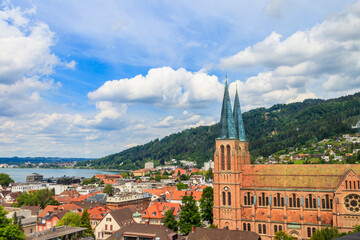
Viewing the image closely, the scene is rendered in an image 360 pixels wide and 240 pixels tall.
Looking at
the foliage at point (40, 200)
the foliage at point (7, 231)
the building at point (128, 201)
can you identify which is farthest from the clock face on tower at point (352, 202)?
the foliage at point (40, 200)

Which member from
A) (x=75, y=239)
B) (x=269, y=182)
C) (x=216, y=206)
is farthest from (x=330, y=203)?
(x=75, y=239)

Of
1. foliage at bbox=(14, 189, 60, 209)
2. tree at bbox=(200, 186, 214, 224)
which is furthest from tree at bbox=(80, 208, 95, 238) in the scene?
foliage at bbox=(14, 189, 60, 209)

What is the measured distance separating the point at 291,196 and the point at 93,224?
50.8m

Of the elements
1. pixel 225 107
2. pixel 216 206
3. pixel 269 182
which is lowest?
pixel 216 206

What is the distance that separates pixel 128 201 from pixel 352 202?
7181 centimetres

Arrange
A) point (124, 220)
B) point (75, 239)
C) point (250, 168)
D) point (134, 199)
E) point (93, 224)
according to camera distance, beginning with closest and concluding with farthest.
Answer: point (75, 239) < point (250, 168) < point (124, 220) < point (93, 224) < point (134, 199)

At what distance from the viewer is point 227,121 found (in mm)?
72188

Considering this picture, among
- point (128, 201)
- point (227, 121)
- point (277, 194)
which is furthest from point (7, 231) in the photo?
point (128, 201)

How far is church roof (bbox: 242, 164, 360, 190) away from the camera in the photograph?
206 ft

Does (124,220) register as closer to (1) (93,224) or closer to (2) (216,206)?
(1) (93,224)

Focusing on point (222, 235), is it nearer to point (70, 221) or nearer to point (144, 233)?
point (144, 233)

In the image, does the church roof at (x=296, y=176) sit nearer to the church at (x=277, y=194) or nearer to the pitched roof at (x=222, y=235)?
the church at (x=277, y=194)

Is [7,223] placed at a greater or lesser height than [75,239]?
greater

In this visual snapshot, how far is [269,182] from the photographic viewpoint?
68250 millimetres
